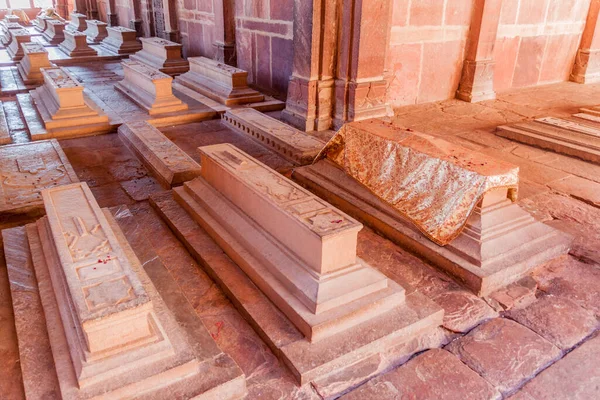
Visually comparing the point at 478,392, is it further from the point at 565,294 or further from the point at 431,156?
the point at 431,156

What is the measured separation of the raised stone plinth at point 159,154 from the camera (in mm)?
3663

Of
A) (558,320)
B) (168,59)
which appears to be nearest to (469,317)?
(558,320)

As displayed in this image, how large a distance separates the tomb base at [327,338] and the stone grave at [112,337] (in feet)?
0.82

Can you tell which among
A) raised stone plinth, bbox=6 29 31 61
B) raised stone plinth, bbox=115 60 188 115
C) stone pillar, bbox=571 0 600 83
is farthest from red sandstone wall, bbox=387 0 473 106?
raised stone plinth, bbox=6 29 31 61

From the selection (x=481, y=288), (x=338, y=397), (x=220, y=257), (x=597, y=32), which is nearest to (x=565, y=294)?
(x=481, y=288)

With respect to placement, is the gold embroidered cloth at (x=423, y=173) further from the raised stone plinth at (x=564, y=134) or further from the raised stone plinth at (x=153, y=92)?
the raised stone plinth at (x=153, y=92)

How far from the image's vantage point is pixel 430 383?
1936mm

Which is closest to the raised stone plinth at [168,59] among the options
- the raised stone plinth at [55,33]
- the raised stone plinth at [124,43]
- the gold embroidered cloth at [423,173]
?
the raised stone plinth at [124,43]

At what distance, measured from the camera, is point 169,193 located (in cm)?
344

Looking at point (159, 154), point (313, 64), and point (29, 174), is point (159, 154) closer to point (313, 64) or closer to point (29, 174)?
point (29, 174)

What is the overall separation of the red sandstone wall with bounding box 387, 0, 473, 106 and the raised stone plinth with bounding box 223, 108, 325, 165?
1.78 m

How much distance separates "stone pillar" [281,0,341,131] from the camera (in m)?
4.72

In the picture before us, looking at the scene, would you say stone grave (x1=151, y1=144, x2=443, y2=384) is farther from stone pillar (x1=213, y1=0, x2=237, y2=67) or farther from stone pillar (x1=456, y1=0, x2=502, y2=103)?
stone pillar (x1=213, y1=0, x2=237, y2=67)

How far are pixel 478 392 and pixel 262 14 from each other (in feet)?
18.1
